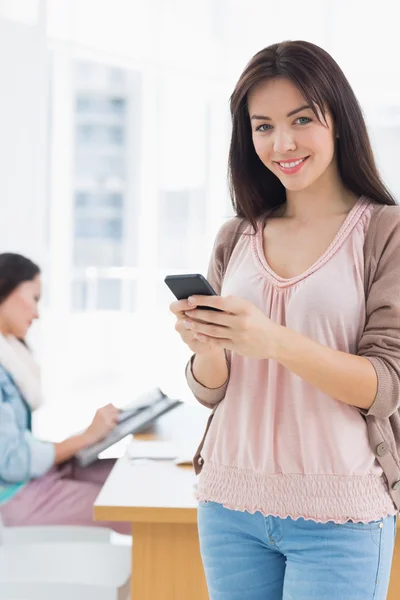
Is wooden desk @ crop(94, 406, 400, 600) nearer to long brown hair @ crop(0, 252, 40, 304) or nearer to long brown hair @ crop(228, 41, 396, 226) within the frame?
long brown hair @ crop(228, 41, 396, 226)

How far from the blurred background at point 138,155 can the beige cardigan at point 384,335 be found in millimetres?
2380

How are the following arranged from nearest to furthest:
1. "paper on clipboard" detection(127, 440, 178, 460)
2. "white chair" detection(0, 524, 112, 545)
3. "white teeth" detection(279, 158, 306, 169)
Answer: "white teeth" detection(279, 158, 306, 169), "paper on clipboard" detection(127, 440, 178, 460), "white chair" detection(0, 524, 112, 545)

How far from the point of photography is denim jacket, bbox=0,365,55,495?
2230 mm

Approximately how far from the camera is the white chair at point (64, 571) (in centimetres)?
184

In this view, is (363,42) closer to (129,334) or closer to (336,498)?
(129,334)

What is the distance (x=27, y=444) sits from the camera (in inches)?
90.4

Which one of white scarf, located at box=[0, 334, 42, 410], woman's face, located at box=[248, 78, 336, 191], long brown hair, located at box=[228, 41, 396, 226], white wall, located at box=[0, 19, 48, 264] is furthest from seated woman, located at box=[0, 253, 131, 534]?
woman's face, located at box=[248, 78, 336, 191]

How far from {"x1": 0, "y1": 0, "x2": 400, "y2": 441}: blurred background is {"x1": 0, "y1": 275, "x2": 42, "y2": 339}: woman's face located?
85 cm

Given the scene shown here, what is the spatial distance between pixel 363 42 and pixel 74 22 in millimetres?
1232

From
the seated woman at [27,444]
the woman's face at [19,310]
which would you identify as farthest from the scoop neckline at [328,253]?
the woman's face at [19,310]

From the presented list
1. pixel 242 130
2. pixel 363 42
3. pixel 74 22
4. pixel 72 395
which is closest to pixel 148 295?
pixel 72 395

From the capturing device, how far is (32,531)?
223 centimetres

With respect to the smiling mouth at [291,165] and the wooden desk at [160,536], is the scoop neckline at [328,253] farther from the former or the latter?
the wooden desk at [160,536]

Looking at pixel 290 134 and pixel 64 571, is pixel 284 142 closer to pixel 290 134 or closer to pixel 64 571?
pixel 290 134
